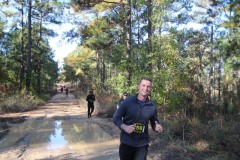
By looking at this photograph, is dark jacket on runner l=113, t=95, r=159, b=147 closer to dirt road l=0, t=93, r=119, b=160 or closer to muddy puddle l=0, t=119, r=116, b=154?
dirt road l=0, t=93, r=119, b=160

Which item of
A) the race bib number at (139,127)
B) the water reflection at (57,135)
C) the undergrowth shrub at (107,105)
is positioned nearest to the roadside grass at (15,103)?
the undergrowth shrub at (107,105)

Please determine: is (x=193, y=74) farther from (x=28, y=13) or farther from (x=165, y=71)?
(x=28, y=13)

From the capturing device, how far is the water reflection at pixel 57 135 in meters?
12.4

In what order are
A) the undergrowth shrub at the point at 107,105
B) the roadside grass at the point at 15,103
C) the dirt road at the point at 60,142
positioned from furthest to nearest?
the roadside grass at the point at 15,103
the undergrowth shrub at the point at 107,105
the dirt road at the point at 60,142

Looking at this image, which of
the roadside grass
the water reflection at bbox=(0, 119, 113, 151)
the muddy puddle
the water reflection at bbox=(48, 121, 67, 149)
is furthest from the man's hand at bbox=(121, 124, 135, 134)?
the roadside grass

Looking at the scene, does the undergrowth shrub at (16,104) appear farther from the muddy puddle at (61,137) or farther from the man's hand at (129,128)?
the man's hand at (129,128)

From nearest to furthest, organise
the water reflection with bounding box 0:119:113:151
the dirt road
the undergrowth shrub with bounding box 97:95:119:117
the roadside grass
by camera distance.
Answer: the dirt road < the water reflection with bounding box 0:119:113:151 < the undergrowth shrub with bounding box 97:95:119:117 < the roadside grass

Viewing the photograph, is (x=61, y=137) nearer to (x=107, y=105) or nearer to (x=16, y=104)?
(x=107, y=105)

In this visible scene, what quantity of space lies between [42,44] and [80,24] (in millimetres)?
22625

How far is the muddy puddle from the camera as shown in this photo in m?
12.0

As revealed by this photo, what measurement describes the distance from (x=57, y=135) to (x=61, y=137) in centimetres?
58

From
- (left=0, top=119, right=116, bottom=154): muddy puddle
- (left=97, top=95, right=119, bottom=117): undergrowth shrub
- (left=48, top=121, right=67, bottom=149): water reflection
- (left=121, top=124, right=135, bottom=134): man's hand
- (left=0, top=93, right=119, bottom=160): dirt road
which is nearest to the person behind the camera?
(left=121, top=124, right=135, bottom=134): man's hand

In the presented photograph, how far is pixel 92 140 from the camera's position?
1327cm

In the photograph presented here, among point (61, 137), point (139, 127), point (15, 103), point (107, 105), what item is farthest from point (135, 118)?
point (15, 103)
